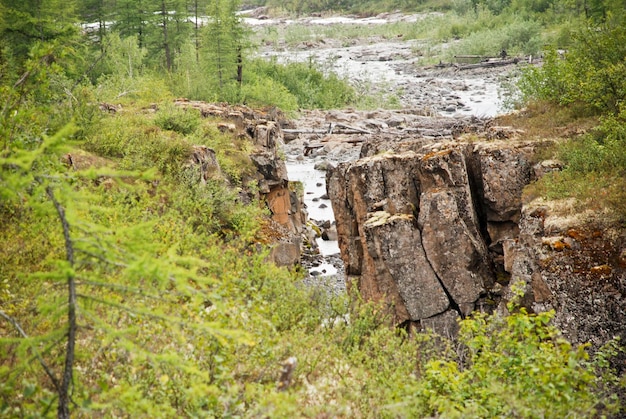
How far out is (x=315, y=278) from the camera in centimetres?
1739

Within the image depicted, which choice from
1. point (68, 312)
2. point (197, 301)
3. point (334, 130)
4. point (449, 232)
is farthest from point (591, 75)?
point (334, 130)

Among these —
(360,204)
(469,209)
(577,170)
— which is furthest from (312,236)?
(577,170)

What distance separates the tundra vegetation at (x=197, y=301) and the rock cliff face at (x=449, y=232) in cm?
96

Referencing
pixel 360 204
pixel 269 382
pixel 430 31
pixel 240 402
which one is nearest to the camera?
pixel 240 402

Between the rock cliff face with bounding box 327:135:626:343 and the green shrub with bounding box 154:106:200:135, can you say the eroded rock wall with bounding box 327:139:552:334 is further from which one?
the green shrub with bounding box 154:106:200:135

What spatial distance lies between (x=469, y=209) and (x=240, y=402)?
26.4ft

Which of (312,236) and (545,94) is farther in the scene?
(312,236)

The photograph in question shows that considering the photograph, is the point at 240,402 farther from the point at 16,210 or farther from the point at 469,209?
the point at 469,209

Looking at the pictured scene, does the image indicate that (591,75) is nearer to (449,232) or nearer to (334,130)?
(449,232)

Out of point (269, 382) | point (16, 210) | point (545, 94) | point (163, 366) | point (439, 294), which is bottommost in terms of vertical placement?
point (439, 294)

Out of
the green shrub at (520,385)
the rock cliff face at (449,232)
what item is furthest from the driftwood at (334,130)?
the green shrub at (520,385)

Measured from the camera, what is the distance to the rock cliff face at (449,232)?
9938 millimetres

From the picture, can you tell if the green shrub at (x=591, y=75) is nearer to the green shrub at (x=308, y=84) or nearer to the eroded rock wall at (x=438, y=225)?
the eroded rock wall at (x=438, y=225)

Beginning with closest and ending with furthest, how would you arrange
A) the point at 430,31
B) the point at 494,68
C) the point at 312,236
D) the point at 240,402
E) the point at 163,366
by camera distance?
the point at 240,402 < the point at 163,366 < the point at 312,236 < the point at 494,68 < the point at 430,31
